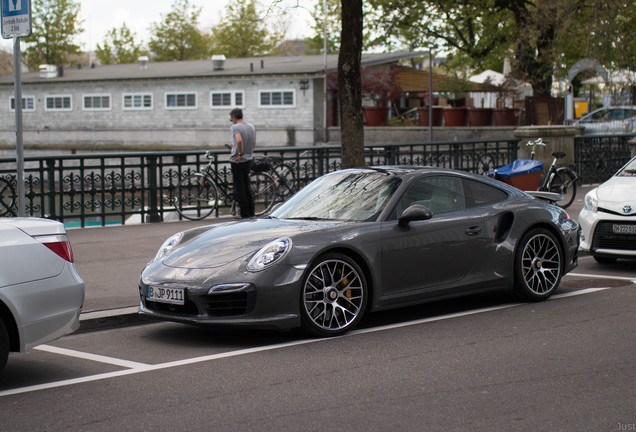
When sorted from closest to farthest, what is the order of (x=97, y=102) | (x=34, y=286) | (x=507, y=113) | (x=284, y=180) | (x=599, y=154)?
(x=34, y=286)
(x=284, y=180)
(x=599, y=154)
(x=507, y=113)
(x=97, y=102)

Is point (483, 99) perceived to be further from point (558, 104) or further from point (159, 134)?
point (159, 134)

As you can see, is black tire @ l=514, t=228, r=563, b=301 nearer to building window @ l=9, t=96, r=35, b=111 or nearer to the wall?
the wall

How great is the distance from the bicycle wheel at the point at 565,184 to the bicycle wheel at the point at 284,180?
4.92m

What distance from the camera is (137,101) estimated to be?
56562 mm

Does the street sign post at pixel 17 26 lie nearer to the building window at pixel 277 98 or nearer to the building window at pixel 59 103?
the building window at pixel 277 98

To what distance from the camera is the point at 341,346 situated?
6.64 m

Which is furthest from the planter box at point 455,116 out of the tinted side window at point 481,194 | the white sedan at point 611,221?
the tinted side window at point 481,194

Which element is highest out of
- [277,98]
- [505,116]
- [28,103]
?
[28,103]

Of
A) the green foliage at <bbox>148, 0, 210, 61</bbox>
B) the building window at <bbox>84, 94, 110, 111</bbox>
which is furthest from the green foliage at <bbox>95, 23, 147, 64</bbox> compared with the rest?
the building window at <bbox>84, 94, 110, 111</bbox>

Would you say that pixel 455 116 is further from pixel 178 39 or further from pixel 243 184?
pixel 178 39

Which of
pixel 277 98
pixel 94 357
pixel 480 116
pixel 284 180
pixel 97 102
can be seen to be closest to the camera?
pixel 94 357

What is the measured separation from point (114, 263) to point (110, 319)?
9.70 feet

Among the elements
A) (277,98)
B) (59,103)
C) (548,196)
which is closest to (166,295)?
(548,196)

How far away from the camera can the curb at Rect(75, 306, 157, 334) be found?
24.8 ft
